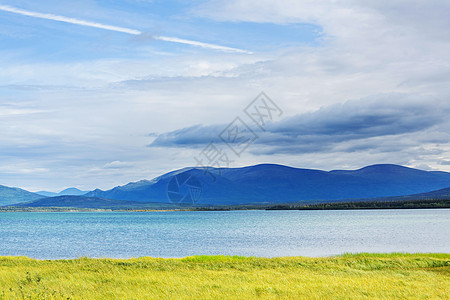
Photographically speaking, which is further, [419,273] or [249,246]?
[249,246]

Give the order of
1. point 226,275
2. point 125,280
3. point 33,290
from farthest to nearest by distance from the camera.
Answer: point 226,275
point 125,280
point 33,290

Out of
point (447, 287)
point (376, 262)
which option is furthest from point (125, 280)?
point (376, 262)

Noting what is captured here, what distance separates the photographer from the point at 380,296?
18922 millimetres

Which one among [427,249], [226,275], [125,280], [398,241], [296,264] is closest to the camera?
[125,280]

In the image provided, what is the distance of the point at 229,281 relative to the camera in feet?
76.0

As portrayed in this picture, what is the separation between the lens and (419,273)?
89.1 ft

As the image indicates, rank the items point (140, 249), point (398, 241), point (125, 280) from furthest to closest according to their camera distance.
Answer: point (398, 241)
point (140, 249)
point (125, 280)

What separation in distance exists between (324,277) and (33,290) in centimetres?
1475

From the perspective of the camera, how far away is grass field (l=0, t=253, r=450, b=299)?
1917 cm

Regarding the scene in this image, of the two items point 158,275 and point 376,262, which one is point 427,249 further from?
point 158,275

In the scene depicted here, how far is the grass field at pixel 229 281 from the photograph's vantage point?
755 inches

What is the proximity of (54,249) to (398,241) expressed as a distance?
52221 millimetres

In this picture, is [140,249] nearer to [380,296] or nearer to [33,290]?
[33,290]

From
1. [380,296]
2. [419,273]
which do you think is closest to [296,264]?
[419,273]
